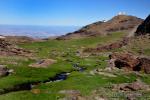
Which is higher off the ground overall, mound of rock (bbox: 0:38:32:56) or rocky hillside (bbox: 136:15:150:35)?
rocky hillside (bbox: 136:15:150:35)

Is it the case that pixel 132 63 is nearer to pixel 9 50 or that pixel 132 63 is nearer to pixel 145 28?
pixel 9 50

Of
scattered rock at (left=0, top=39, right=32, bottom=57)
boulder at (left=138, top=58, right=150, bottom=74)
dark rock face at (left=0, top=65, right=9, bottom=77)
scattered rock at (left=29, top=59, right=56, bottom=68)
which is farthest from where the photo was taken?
scattered rock at (left=0, top=39, right=32, bottom=57)

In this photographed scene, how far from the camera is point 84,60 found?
114875mm

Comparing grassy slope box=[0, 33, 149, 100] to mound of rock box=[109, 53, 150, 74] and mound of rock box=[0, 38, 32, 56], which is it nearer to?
mound of rock box=[109, 53, 150, 74]

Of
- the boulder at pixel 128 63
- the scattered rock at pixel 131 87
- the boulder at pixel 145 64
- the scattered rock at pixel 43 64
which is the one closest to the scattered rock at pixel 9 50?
the scattered rock at pixel 43 64

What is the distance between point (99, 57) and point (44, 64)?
32.8 meters

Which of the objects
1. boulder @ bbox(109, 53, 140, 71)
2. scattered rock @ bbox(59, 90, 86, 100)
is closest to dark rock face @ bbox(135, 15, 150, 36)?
boulder @ bbox(109, 53, 140, 71)

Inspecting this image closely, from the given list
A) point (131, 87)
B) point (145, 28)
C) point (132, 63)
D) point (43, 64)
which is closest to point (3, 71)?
point (43, 64)

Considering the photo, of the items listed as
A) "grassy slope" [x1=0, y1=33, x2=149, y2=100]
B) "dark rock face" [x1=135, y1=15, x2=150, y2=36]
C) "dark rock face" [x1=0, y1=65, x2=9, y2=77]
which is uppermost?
"dark rock face" [x1=135, y1=15, x2=150, y2=36]

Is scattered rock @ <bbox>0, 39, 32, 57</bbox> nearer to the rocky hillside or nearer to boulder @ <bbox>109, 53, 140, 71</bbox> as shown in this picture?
boulder @ <bbox>109, 53, 140, 71</bbox>

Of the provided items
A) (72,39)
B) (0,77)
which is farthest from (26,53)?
(72,39)

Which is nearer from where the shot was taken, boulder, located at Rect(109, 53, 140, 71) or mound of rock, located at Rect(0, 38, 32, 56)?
boulder, located at Rect(109, 53, 140, 71)

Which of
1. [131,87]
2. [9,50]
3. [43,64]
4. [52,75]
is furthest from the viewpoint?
[9,50]

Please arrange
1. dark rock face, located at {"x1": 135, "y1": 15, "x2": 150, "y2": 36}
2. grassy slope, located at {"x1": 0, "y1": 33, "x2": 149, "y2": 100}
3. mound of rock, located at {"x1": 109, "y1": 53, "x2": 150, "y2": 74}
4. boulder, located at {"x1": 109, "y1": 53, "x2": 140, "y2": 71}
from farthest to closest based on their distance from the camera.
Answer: dark rock face, located at {"x1": 135, "y1": 15, "x2": 150, "y2": 36} → boulder, located at {"x1": 109, "y1": 53, "x2": 140, "y2": 71} → mound of rock, located at {"x1": 109, "y1": 53, "x2": 150, "y2": 74} → grassy slope, located at {"x1": 0, "y1": 33, "x2": 149, "y2": 100}
